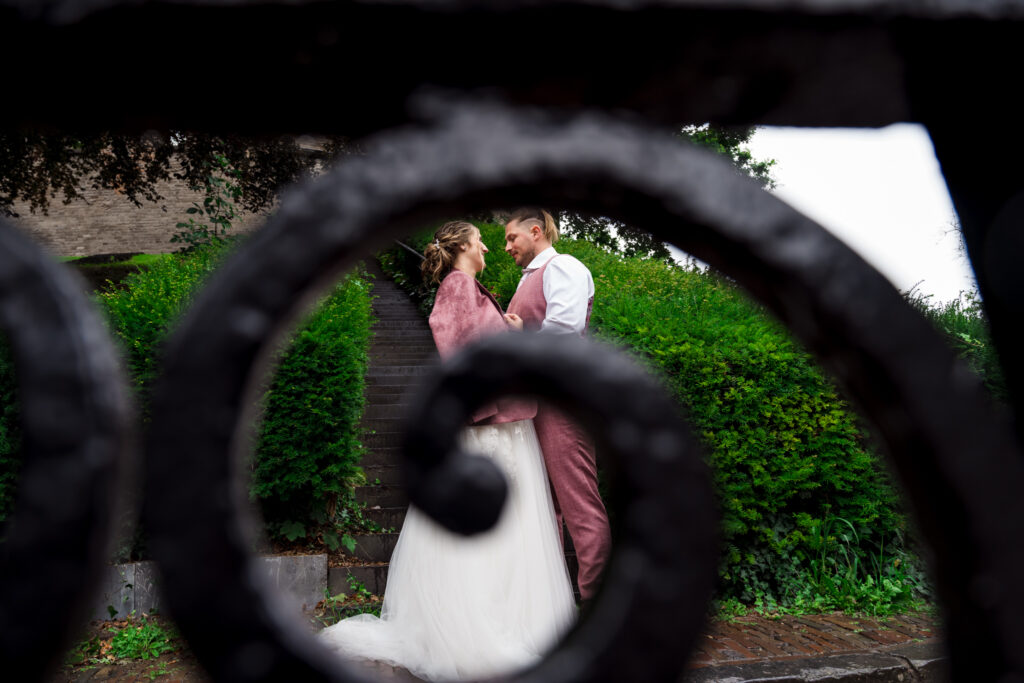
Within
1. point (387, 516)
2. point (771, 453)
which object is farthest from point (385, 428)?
point (771, 453)

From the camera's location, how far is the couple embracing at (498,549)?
3.80m

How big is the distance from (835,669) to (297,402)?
3.57 metres

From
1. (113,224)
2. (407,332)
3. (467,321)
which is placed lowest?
(467,321)

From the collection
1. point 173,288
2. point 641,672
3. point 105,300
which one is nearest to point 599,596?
point 641,672

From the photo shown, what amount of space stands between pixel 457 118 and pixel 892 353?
0.32 meters

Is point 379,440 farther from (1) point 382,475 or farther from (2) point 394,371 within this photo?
(2) point 394,371

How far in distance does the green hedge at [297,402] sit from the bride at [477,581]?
2.52 feet

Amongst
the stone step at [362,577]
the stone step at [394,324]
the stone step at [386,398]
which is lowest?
the stone step at [362,577]

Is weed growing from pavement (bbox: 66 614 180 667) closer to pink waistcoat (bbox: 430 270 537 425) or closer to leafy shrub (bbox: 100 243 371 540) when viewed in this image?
leafy shrub (bbox: 100 243 371 540)

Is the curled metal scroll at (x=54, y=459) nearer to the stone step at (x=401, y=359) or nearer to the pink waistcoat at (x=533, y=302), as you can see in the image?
the pink waistcoat at (x=533, y=302)

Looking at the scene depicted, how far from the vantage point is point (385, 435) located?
634 cm

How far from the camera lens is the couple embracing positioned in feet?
12.5

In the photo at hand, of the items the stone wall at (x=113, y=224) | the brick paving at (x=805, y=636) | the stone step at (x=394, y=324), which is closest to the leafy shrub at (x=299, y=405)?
the brick paving at (x=805, y=636)

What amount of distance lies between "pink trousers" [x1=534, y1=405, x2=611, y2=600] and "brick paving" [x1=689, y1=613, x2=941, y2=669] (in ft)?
2.65
